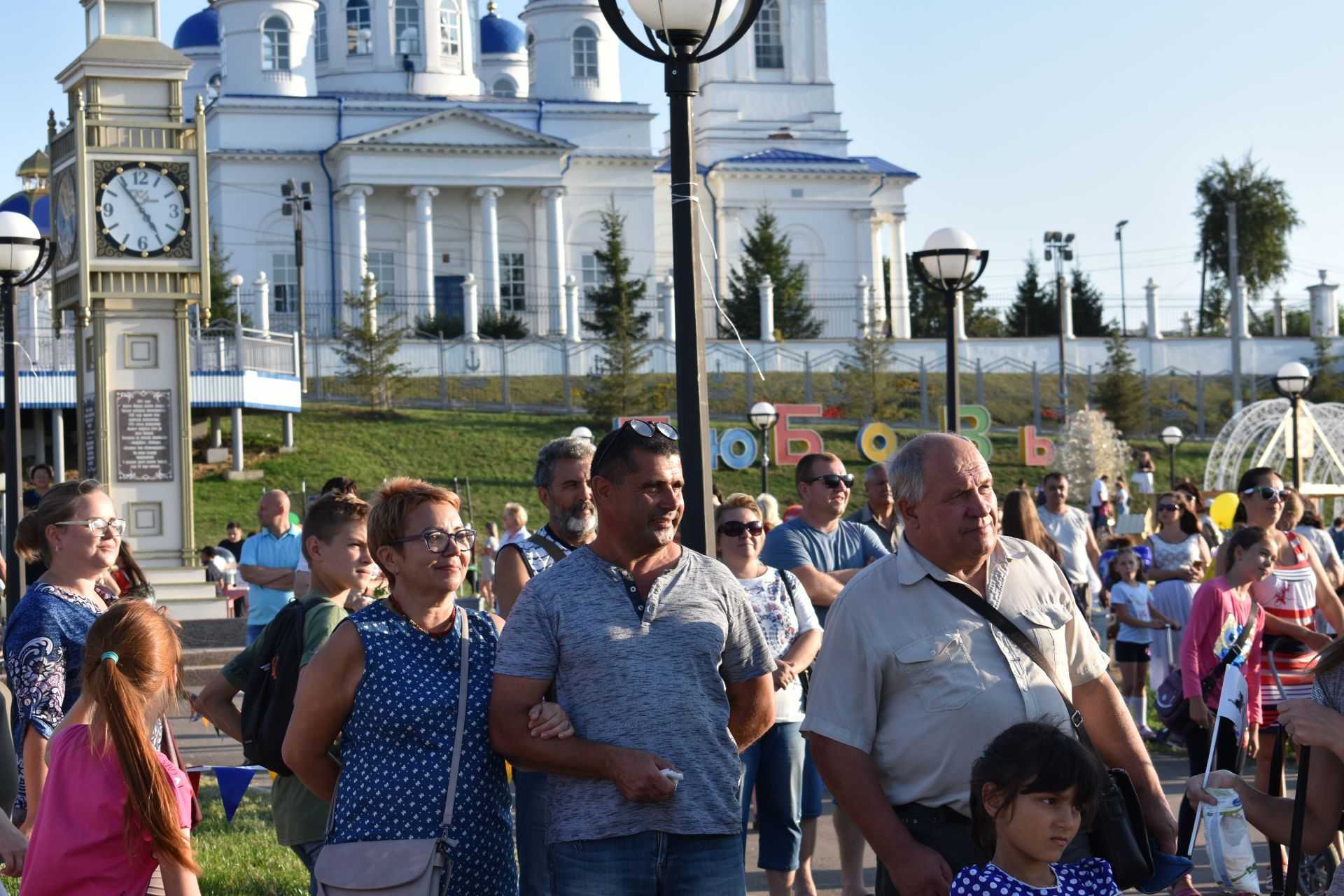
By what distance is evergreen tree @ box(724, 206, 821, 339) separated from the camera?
60.0 metres

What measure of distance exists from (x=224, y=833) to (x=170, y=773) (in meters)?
4.46

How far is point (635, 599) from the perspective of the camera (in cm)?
450

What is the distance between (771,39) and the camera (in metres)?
72.2

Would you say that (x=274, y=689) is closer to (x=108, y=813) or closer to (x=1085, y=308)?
(x=108, y=813)

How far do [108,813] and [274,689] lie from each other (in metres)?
0.89

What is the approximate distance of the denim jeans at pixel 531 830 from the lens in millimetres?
4684

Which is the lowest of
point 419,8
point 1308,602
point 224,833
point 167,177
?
point 224,833

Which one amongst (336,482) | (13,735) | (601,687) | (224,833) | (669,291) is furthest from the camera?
(669,291)

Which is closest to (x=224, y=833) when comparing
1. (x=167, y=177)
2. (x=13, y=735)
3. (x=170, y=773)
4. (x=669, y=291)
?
(x=13, y=735)

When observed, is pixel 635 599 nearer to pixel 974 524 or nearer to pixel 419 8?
pixel 974 524

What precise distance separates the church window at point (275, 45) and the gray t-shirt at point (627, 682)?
204 feet

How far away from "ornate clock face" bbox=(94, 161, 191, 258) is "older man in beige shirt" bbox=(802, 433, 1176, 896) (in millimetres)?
14883

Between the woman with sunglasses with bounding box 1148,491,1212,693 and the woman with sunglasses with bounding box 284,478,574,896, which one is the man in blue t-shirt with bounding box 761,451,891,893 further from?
the woman with sunglasses with bounding box 1148,491,1212,693

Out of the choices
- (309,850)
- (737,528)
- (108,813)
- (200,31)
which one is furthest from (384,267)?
(108,813)
